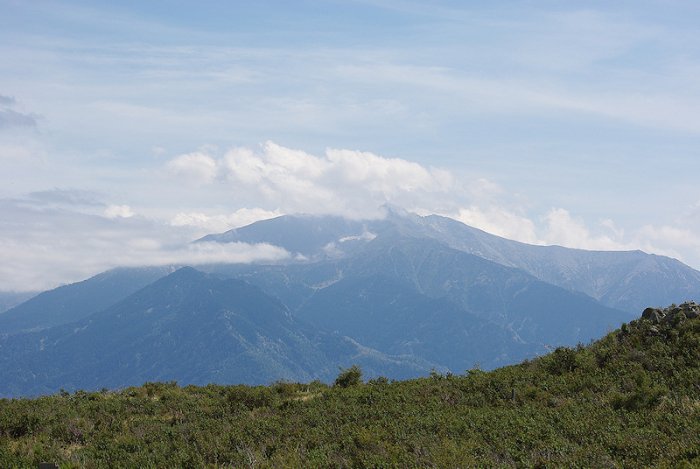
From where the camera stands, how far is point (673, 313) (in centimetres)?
3444

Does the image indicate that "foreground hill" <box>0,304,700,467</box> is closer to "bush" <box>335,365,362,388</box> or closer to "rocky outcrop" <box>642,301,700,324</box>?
"rocky outcrop" <box>642,301,700,324</box>

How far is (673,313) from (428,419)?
19254 mm

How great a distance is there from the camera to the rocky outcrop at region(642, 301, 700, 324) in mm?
33375

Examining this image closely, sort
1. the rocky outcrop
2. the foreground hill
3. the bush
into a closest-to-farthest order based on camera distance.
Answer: the foreground hill
the rocky outcrop
the bush

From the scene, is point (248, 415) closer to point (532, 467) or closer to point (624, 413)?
point (532, 467)

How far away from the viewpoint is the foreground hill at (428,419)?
61.1ft

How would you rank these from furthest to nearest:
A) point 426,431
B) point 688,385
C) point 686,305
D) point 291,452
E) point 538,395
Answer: point 686,305, point 538,395, point 688,385, point 426,431, point 291,452

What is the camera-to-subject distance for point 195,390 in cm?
3559

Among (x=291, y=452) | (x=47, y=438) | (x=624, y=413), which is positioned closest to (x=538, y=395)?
(x=624, y=413)

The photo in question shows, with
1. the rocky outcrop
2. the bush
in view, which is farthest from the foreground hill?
the bush

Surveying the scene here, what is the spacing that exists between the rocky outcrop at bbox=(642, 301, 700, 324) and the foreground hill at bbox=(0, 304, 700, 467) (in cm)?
10

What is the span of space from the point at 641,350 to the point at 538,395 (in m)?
7.80

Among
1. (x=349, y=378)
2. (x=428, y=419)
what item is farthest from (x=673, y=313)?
(x=428, y=419)

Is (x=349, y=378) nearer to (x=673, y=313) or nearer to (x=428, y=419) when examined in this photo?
(x=428, y=419)
